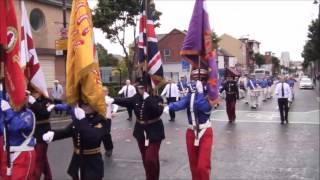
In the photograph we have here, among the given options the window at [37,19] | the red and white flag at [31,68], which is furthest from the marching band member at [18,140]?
the window at [37,19]

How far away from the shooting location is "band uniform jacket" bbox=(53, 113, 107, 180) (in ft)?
20.3

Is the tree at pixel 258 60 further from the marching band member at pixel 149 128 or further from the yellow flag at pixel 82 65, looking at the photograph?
the yellow flag at pixel 82 65

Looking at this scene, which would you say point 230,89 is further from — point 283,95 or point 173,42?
point 173,42

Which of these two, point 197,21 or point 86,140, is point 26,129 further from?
point 197,21

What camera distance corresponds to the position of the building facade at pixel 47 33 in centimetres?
2858

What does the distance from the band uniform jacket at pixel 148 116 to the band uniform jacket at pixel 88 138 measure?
1880 mm

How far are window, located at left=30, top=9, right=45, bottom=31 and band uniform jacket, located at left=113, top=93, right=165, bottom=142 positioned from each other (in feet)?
72.3

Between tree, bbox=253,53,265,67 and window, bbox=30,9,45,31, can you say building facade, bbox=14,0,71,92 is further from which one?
tree, bbox=253,53,265,67

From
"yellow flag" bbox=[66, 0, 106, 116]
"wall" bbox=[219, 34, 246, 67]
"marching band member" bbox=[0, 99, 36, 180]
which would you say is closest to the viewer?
"yellow flag" bbox=[66, 0, 106, 116]

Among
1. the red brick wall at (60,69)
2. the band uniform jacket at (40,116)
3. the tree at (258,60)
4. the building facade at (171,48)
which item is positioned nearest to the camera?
the band uniform jacket at (40,116)

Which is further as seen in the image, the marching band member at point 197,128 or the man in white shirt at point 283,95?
the man in white shirt at point 283,95

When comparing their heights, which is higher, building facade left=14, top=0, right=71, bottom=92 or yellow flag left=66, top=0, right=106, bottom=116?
building facade left=14, top=0, right=71, bottom=92

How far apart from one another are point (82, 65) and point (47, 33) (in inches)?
963

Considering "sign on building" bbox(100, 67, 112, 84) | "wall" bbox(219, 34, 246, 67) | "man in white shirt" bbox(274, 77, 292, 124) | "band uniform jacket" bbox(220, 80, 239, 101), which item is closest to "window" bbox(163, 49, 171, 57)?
"sign on building" bbox(100, 67, 112, 84)
